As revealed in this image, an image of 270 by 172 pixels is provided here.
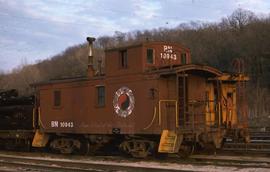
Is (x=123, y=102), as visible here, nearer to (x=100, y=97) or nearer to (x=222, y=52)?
(x=100, y=97)

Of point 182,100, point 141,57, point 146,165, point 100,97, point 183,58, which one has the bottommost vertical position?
point 146,165

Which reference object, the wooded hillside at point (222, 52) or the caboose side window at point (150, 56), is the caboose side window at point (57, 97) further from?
the wooded hillside at point (222, 52)

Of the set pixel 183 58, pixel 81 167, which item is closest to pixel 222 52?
pixel 183 58

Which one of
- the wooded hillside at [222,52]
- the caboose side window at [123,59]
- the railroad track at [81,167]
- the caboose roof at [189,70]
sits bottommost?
the railroad track at [81,167]

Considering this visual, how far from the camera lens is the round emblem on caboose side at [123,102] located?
1722 centimetres

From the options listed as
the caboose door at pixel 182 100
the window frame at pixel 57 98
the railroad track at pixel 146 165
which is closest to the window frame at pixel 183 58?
the caboose door at pixel 182 100

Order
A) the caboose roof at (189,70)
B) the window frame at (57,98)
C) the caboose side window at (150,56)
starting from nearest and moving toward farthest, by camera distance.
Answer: the caboose roof at (189,70), the caboose side window at (150,56), the window frame at (57,98)

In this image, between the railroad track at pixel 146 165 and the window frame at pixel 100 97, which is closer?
the railroad track at pixel 146 165

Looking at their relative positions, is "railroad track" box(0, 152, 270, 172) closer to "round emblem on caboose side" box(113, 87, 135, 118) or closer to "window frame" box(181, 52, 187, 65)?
"round emblem on caboose side" box(113, 87, 135, 118)

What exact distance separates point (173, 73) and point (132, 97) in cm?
212

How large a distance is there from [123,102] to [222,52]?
61.0m

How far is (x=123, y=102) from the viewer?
57.6 ft

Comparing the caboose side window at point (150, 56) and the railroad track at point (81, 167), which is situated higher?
the caboose side window at point (150, 56)

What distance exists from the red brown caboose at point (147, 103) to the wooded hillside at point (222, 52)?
1009 inches
